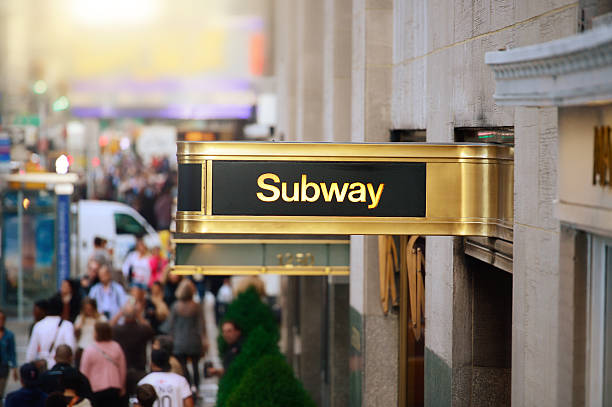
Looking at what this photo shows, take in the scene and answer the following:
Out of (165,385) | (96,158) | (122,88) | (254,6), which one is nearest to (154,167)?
(96,158)

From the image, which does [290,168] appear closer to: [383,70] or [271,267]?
[383,70]

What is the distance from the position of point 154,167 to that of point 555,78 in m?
49.4

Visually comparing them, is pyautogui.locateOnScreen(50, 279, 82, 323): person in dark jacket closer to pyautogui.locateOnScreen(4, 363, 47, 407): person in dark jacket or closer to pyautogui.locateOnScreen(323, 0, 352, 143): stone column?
pyautogui.locateOnScreen(4, 363, 47, 407): person in dark jacket

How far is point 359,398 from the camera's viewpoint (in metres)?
9.83

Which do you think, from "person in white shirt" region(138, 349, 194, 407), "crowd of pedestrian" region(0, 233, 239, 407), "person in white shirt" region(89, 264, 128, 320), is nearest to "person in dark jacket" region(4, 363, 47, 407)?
"crowd of pedestrian" region(0, 233, 239, 407)

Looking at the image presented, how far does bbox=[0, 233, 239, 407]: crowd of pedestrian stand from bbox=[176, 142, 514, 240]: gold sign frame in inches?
147

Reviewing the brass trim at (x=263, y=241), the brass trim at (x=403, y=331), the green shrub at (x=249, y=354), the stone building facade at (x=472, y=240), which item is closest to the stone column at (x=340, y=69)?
the stone building facade at (x=472, y=240)

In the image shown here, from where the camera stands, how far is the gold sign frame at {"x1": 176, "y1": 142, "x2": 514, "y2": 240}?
5621 millimetres

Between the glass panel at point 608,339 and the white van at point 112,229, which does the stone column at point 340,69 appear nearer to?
the glass panel at point 608,339

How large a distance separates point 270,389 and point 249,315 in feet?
16.1

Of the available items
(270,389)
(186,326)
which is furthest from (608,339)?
(186,326)

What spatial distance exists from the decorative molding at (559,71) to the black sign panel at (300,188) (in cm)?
127

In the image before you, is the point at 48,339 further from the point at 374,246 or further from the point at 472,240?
the point at 472,240

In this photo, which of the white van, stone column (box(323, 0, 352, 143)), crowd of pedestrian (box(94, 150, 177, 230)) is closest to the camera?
stone column (box(323, 0, 352, 143))
